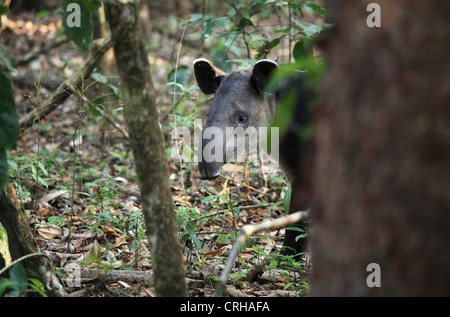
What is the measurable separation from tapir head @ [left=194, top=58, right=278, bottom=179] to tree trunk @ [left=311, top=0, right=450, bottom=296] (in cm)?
232

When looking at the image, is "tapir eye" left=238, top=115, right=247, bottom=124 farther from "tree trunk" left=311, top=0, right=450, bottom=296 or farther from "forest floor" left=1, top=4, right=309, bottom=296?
"tree trunk" left=311, top=0, right=450, bottom=296

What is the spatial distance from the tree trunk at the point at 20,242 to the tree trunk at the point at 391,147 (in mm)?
1726

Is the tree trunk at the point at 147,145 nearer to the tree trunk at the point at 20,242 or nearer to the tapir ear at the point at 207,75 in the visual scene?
the tree trunk at the point at 20,242

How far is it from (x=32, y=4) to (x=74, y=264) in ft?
40.4

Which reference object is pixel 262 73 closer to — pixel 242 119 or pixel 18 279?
pixel 242 119

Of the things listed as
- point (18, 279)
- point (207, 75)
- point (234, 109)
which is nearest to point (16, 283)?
point (18, 279)

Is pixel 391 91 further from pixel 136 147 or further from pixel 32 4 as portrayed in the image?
pixel 32 4

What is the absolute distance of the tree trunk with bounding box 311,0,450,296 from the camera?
1.76m

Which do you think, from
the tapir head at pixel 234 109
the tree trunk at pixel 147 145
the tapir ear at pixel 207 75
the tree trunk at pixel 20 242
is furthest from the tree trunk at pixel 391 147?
the tapir ear at pixel 207 75

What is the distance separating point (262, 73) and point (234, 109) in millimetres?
416

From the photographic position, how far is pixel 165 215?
95.9 inches

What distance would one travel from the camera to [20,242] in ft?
9.34

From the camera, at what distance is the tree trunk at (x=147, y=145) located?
229 cm
